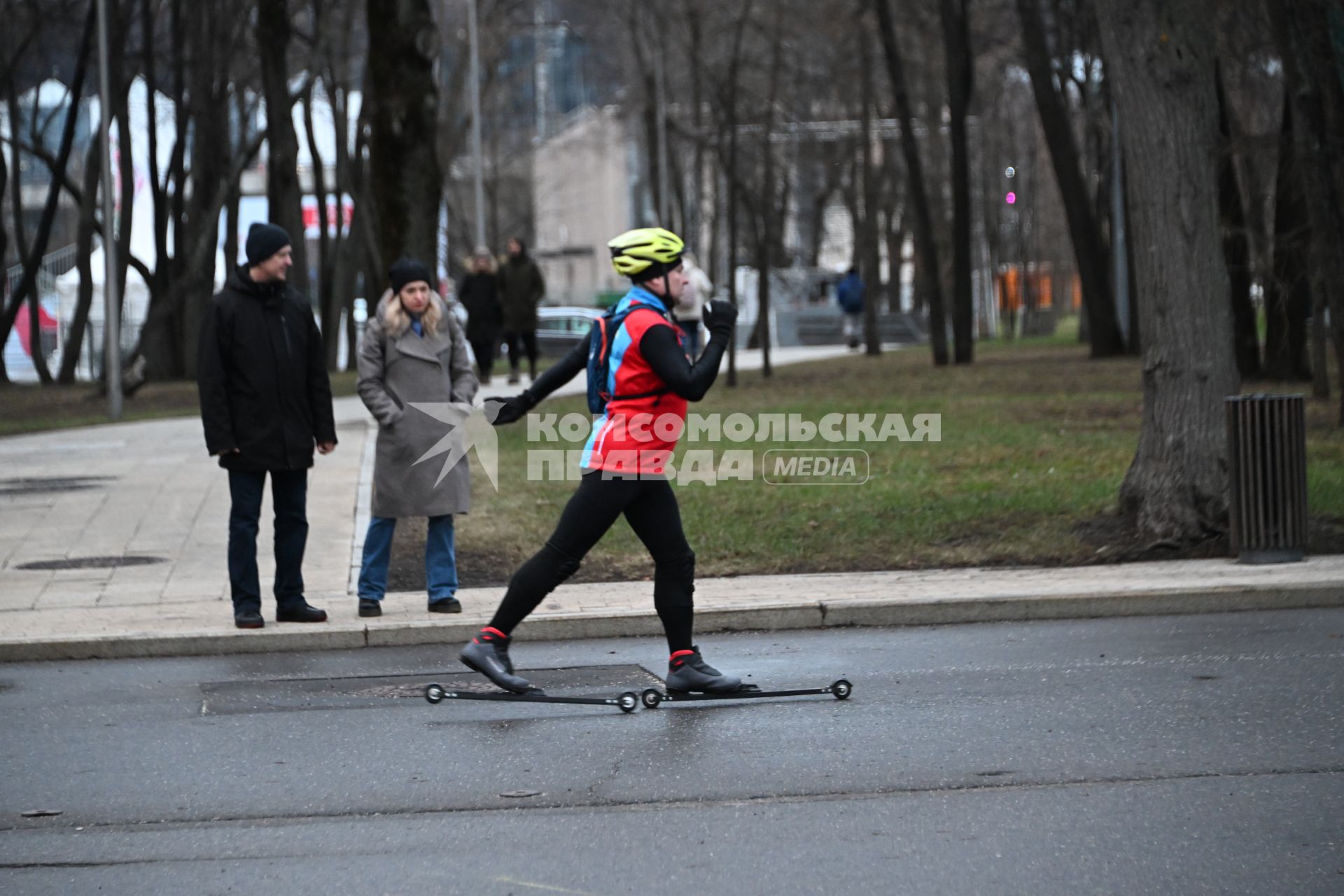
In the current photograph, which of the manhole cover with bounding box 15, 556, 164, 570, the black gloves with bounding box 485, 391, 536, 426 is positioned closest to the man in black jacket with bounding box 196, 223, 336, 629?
the black gloves with bounding box 485, 391, 536, 426

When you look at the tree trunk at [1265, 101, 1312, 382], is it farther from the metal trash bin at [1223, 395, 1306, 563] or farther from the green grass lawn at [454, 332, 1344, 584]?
the metal trash bin at [1223, 395, 1306, 563]

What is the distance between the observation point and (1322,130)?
49.1ft

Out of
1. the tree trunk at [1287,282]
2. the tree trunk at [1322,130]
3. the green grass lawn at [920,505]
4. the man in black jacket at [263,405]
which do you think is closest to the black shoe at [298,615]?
the man in black jacket at [263,405]

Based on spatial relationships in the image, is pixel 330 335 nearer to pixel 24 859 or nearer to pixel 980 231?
pixel 980 231

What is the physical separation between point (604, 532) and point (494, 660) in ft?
2.36

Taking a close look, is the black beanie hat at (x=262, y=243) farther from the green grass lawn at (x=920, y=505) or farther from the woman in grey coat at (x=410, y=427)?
the green grass lawn at (x=920, y=505)

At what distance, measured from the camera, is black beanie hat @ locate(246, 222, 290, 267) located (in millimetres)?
9180

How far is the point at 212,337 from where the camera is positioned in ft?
30.0

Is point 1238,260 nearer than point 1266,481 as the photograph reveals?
No

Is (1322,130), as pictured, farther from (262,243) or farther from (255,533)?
(255,533)

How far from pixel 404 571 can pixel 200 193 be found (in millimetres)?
25100

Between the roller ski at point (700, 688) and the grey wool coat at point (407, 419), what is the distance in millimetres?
2347

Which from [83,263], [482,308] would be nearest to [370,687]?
[482,308]

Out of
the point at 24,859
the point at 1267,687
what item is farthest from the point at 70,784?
the point at 1267,687
